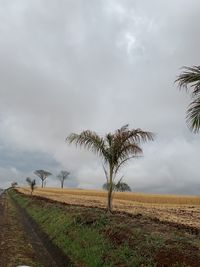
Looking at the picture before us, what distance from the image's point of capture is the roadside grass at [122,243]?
485 inches

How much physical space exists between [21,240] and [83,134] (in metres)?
6.78

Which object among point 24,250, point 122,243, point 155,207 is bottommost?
point 24,250

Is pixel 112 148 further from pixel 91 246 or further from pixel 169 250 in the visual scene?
pixel 169 250

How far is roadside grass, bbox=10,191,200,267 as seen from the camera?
40.4 ft

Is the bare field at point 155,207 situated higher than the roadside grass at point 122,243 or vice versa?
the bare field at point 155,207

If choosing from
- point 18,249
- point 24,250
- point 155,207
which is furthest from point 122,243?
point 155,207

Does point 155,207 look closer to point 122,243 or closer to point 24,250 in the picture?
point 24,250

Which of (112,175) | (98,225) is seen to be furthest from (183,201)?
(98,225)

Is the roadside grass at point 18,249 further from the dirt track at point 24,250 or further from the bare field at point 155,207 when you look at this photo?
A: the bare field at point 155,207

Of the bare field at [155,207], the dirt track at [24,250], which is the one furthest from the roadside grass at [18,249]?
the bare field at [155,207]

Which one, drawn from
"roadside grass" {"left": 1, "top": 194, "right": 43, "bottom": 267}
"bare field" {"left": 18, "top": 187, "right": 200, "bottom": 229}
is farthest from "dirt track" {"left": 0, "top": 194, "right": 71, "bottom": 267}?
"bare field" {"left": 18, "top": 187, "right": 200, "bottom": 229}

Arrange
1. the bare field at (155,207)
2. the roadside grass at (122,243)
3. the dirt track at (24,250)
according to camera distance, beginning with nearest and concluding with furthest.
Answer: the roadside grass at (122,243), the dirt track at (24,250), the bare field at (155,207)

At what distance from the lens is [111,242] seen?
15.3 m

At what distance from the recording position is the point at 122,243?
14.7 metres
